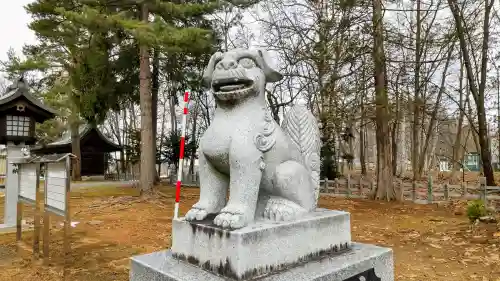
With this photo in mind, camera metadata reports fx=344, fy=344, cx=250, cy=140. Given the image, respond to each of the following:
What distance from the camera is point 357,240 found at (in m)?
5.84

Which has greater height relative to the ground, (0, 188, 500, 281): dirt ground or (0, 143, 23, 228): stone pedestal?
(0, 143, 23, 228): stone pedestal

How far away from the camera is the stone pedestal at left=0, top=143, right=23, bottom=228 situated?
6.84m

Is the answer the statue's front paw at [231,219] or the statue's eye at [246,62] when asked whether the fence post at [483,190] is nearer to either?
the statue's eye at [246,62]

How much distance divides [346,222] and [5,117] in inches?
283

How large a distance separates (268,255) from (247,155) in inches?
25.7

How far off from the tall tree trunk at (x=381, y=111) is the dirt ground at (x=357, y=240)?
1.25m

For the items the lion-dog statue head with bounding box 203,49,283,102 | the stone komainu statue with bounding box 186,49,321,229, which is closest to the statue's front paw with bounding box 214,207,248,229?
the stone komainu statue with bounding box 186,49,321,229

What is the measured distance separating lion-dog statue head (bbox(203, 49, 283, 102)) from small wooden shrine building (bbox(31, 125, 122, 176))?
20.0 m

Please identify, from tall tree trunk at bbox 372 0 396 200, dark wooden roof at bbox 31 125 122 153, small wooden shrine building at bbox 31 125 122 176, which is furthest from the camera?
small wooden shrine building at bbox 31 125 122 176

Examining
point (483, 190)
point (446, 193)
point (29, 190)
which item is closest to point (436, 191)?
point (446, 193)

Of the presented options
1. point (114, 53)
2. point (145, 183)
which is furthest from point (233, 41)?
point (145, 183)

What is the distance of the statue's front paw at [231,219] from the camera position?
2.13 meters

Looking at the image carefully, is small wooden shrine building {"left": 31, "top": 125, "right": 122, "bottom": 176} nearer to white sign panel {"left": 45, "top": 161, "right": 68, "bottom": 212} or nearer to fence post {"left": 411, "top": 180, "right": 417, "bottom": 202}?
white sign panel {"left": 45, "top": 161, "right": 68, "bottom": 212}

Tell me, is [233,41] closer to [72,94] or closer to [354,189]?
[72,94]
